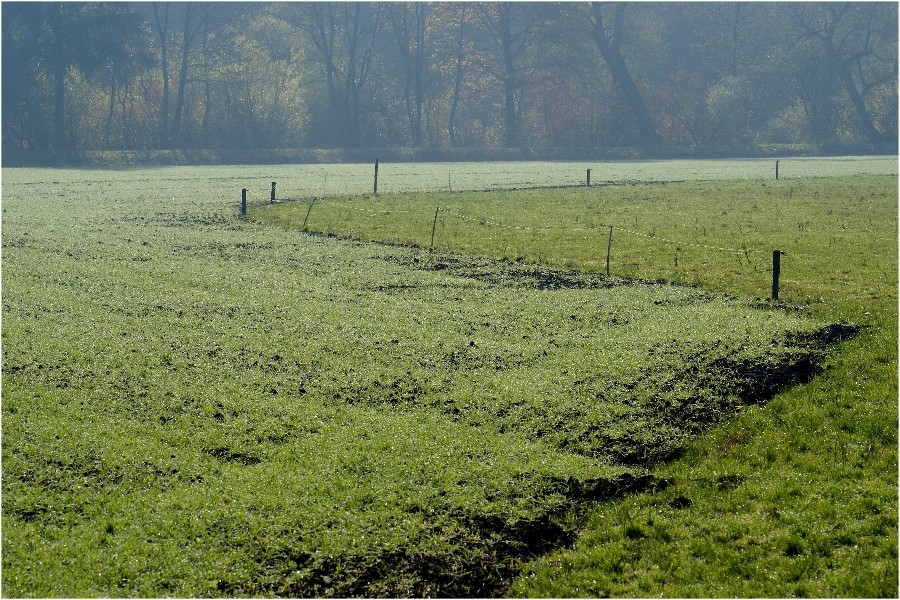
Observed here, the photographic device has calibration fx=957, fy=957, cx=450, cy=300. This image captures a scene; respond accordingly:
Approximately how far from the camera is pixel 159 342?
49.2 feet

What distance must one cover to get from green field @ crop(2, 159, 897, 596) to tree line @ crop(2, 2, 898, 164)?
7155 cm

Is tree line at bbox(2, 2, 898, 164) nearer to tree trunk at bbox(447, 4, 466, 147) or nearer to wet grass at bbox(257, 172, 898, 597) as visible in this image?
tree trunk at bbox(447, 4, 466, 147)

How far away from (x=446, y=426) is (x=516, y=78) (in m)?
92.6

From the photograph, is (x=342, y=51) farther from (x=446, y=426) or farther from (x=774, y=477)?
(x=774, y=477)

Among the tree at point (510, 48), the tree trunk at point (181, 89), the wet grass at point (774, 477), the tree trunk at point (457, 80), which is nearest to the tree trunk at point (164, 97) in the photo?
the tree trunk at point (181, 89)

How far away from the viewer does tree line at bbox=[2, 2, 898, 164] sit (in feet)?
298

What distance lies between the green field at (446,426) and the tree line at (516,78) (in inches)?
2817

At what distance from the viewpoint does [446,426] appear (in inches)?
451

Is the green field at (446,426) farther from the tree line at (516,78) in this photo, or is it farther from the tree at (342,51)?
the tree at (342,51)

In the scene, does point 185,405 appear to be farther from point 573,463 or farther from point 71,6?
point 71,6

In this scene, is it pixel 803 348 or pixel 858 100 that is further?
pixel 858 100

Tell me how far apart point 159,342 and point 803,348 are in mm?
10080

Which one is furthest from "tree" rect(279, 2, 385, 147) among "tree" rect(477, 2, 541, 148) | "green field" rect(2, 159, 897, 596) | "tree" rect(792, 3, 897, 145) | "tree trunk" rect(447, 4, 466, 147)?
"green field" rect(2, 159, 897, 596)

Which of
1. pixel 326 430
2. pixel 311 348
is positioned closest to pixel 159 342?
pixel 311 348
